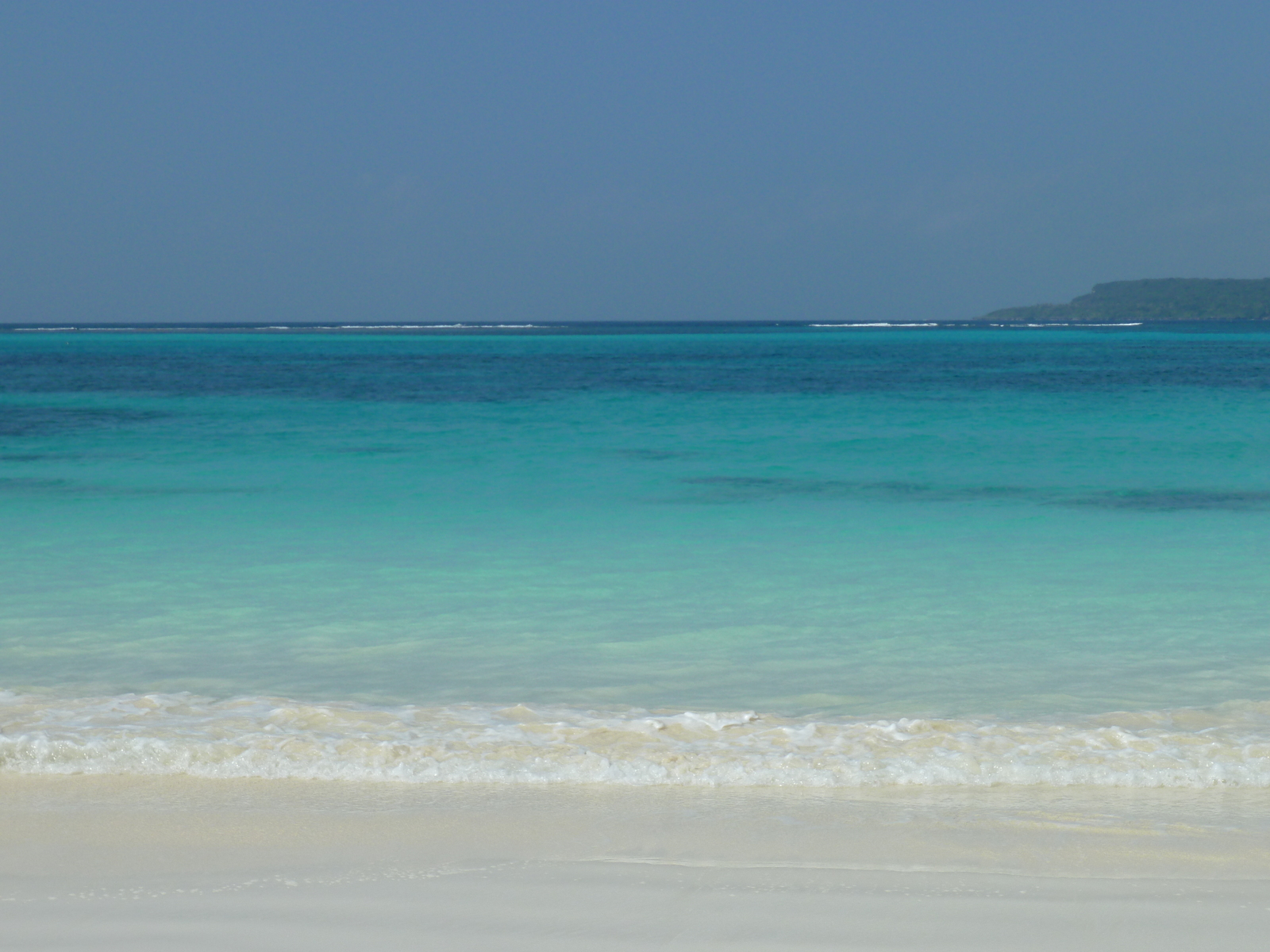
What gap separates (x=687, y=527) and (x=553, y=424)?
37.3 feet

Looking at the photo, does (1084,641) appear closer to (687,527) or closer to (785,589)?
(785,589)

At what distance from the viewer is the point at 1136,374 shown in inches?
1537

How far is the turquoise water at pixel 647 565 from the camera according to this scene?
5.42 metres

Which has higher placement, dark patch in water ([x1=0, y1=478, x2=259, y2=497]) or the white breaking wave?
the white breaking wave

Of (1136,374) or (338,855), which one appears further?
(1136,374)

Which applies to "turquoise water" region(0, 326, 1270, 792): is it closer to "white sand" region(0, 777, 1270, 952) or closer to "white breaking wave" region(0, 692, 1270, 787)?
"white breaking wave" region(0, 692, 1270, 787)

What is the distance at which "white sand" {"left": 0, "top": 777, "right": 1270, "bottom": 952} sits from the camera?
9.29ft

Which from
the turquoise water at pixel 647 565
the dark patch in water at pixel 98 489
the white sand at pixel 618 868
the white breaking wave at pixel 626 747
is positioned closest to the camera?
the white sand at pixel 618 868

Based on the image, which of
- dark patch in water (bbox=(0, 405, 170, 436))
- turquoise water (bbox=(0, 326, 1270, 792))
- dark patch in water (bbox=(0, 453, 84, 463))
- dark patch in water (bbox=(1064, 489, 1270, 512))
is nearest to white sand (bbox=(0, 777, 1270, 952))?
turquoise water (bbox=(0, 326, 1270, 792))

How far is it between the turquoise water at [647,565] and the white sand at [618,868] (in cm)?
102

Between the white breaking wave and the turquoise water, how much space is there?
23 cm

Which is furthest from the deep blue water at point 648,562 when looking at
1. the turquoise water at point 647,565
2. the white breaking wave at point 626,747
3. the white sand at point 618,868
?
the white sand at point 618,868

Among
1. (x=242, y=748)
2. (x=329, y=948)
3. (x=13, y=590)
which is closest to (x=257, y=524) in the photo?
(x=13, y=590)

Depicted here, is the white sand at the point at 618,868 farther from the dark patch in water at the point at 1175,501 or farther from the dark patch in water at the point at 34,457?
the dark patch in water at the point at 34,457
